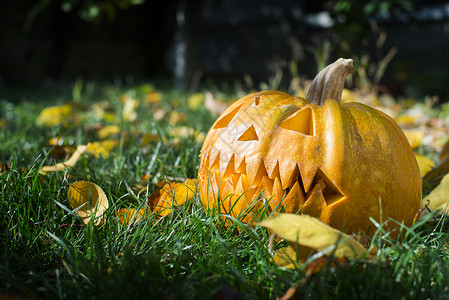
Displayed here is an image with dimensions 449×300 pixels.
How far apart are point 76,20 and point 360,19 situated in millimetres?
6352

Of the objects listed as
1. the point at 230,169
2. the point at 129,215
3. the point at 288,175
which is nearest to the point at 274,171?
the point at 288,175

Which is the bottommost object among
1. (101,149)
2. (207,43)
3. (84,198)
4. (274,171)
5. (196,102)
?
(207,43)

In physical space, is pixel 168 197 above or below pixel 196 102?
above

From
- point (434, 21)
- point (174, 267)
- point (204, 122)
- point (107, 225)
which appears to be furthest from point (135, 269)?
point (434, 21)

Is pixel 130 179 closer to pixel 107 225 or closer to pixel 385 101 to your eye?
pixel 107 225

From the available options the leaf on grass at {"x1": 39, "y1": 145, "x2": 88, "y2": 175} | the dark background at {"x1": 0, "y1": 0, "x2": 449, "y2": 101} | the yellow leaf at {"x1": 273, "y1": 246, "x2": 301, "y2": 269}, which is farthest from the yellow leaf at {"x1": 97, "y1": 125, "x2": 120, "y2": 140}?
the dark background at {"x1": 0, "y1": 0, "x2": 449, "y2": 101}

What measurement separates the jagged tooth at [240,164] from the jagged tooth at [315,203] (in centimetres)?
22

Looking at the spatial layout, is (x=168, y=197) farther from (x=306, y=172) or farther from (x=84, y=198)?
(x=306, y=172)

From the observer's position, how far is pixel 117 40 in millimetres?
9680

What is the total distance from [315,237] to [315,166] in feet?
1.08

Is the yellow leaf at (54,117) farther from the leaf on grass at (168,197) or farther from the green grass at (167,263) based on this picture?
the leaf on grass at (168,197)

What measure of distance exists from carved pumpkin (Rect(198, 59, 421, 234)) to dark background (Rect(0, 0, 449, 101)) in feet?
16.0

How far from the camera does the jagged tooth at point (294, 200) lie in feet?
4.27

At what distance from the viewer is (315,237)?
1012mm
